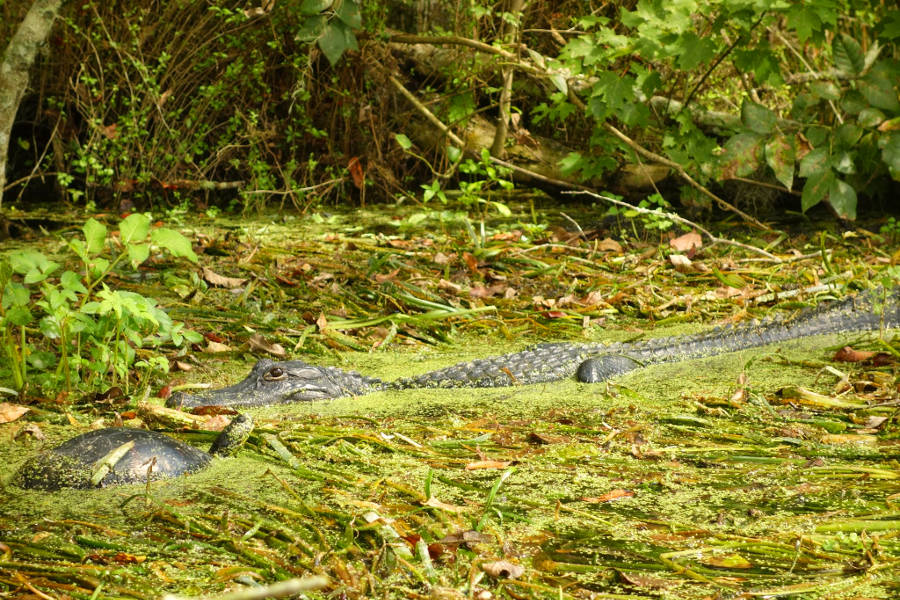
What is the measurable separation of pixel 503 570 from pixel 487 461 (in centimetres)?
73

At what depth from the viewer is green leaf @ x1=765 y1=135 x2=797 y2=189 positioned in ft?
17.3

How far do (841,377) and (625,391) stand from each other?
856 millimetres

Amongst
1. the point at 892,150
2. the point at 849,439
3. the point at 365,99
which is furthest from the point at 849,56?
the point at 365,99

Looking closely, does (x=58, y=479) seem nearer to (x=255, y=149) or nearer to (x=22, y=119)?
(x=255, y=149)

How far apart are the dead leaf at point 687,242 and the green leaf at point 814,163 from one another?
0.74 metres

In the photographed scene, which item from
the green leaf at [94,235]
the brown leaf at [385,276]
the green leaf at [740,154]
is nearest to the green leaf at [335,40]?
the green leaf at [94,235]

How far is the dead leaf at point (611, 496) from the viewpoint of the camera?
244 centimetres

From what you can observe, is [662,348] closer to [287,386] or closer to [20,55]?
[287,386]

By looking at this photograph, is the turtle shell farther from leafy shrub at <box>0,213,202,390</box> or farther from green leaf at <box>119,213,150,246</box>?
green leaf at <box>119,213,150,246</box>

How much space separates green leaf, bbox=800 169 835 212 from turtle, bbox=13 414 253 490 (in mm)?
3977

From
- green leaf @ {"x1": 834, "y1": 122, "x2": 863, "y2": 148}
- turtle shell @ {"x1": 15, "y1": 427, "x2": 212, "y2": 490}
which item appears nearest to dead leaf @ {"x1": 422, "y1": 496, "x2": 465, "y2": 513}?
turtle shell @ {"x1": 15, "y1": 427, "x2": 212, "y2": 490}

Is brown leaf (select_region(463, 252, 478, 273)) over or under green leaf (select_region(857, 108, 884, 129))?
under

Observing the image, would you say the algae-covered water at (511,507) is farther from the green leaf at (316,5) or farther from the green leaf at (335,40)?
the green leaf at (316,5)

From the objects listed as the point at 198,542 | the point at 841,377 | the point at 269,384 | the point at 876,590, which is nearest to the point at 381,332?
the point at 269,384
